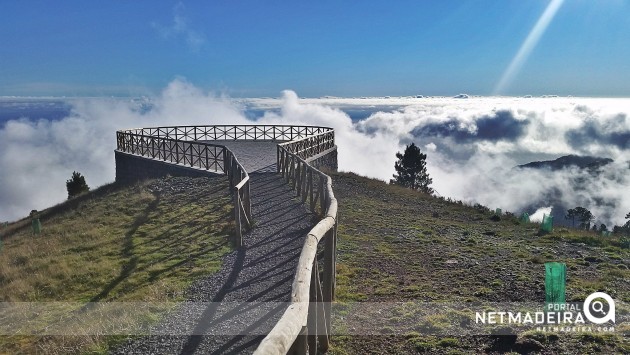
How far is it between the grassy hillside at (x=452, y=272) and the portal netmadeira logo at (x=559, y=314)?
0.26 m

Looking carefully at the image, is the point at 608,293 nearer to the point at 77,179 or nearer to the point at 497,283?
the point at 497,283

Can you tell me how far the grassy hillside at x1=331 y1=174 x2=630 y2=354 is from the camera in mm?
6422

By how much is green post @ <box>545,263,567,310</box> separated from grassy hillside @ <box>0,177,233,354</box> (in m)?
6.64

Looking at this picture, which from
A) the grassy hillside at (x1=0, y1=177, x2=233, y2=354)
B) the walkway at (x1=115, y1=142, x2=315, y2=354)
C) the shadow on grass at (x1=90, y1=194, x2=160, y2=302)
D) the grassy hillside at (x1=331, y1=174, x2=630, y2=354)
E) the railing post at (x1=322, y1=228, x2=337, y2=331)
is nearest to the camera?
the grassy hillside at (x1=331, y1=174, x2=630, y2=354)

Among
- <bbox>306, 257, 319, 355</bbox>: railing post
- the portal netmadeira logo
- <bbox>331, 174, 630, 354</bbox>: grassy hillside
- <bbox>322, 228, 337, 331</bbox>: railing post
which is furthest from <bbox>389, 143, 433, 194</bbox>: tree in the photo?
<bbox>306, 257, 319, 355</bbox>: railing post

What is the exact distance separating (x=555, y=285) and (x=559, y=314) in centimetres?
50

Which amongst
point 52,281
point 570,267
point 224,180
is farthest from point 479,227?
point 52,281

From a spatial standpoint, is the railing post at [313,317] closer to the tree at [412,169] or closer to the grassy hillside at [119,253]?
the grassy hillside at [119,253]

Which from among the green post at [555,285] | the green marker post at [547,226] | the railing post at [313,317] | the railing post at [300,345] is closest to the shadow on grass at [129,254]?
the railing post at [313,317]

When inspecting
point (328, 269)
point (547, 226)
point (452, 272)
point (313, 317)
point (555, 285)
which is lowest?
point (547, 226)

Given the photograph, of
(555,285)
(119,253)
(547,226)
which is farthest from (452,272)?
(119,253)

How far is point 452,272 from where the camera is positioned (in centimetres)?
990

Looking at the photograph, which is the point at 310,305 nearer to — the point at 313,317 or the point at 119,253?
the point at 313,317

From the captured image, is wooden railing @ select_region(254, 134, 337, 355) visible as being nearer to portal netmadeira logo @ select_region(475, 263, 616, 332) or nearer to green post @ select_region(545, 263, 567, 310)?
portal netmadeira logo @ select_region(475, 263, 616, 332)
